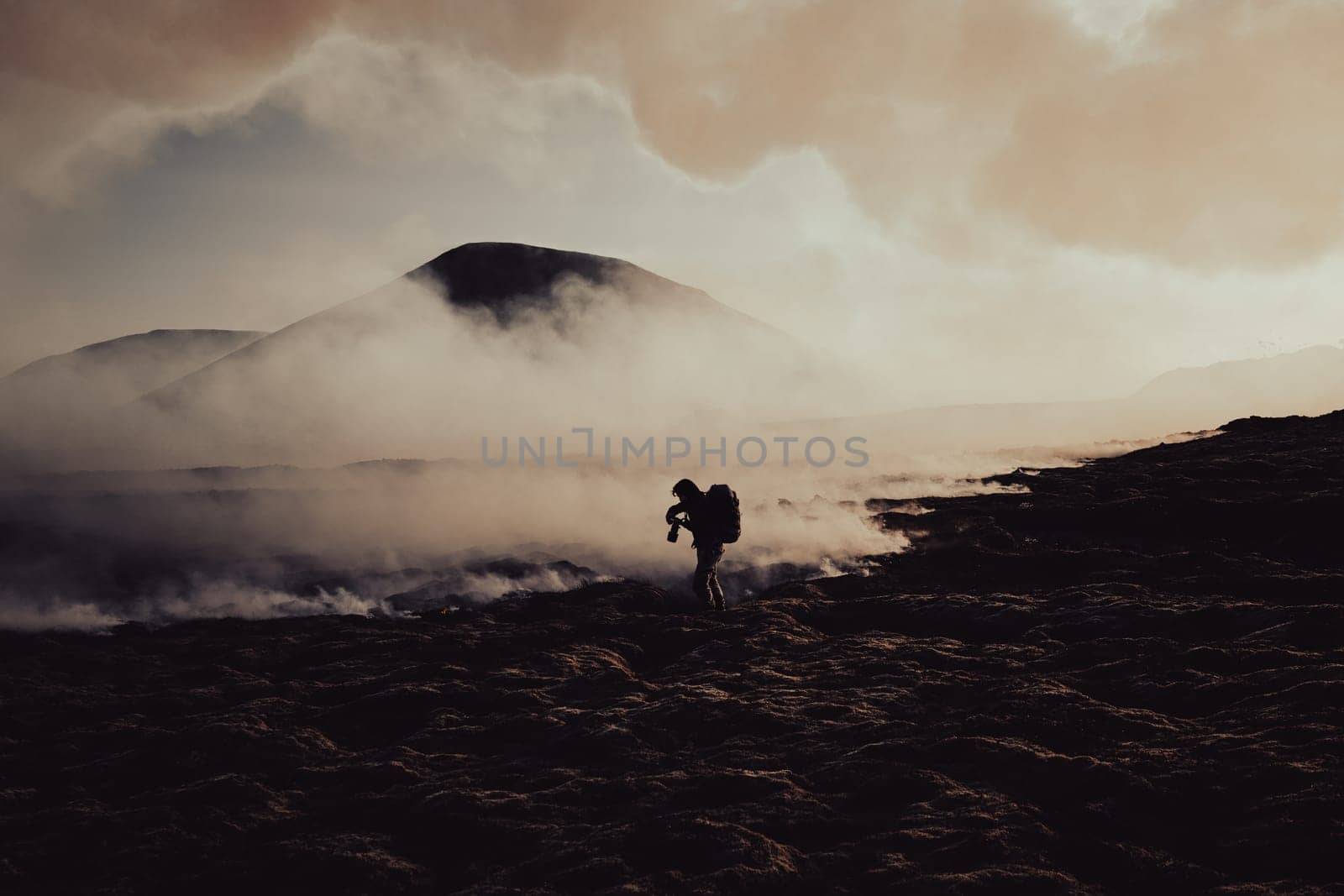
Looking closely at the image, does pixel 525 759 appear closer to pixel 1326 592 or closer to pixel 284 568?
pixel 1326 592

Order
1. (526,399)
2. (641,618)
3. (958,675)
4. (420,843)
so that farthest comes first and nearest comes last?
(526,399)
(641,618)
(958,675)
(420,843)

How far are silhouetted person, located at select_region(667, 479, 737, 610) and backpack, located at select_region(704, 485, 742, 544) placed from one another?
0.06ft

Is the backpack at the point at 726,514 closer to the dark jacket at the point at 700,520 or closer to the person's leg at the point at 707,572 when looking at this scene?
the dark jacket at the point at 700,520

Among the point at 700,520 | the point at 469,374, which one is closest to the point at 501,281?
the point at 469,374

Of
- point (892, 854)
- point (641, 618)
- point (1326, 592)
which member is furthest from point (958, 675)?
point (1326, 592)

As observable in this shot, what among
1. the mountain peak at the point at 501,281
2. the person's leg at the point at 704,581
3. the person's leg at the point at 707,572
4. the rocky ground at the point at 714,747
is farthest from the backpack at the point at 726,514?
the mountain peak at the point at 501,281

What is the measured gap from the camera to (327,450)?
107 m

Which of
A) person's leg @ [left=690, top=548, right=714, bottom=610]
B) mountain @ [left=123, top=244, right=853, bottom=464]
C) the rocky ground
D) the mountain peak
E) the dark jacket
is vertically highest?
the mountain peak

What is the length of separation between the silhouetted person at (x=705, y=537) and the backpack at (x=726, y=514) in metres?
0.02

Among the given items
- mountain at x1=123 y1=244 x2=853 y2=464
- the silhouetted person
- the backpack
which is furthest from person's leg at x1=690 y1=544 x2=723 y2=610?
mountain at x1=123 y1=244 x2=853 y2=464

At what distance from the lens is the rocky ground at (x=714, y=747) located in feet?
22.4

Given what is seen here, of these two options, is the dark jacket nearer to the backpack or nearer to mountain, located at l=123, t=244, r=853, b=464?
the backpack

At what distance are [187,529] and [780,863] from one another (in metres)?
32.1

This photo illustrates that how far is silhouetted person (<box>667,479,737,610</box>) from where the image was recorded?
17281 mm
